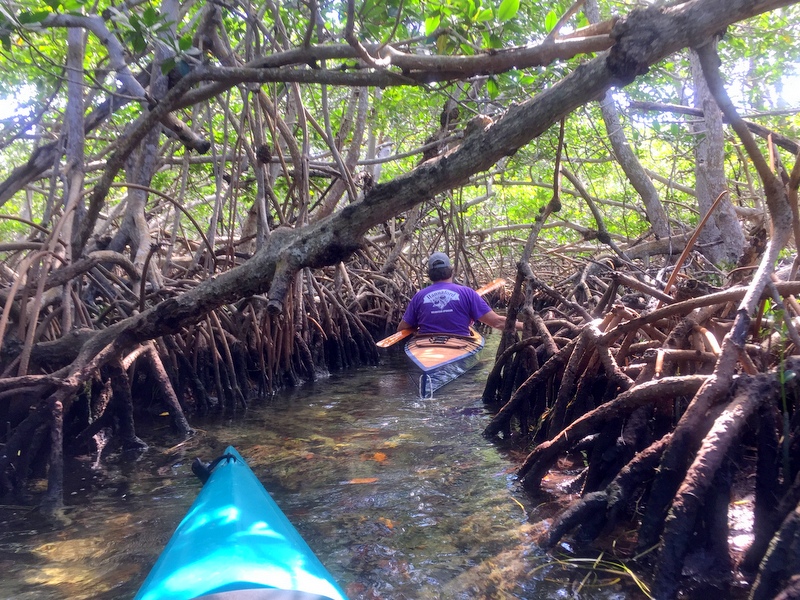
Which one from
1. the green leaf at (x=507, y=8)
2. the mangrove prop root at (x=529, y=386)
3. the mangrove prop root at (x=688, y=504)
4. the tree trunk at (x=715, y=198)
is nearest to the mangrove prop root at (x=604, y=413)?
the mangrove prop root at (x=688, y=504)

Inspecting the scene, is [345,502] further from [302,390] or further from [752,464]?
[302,390]

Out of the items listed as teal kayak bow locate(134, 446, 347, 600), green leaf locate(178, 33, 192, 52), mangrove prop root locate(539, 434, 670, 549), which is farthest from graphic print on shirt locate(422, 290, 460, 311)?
teal kayak bow locate(134, 446, 347, 600)

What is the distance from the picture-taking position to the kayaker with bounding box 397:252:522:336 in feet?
18.1

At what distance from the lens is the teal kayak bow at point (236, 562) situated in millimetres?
1532

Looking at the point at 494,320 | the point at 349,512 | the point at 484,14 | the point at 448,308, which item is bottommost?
the point at 349,512

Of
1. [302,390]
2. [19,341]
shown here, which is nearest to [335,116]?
[302,390]

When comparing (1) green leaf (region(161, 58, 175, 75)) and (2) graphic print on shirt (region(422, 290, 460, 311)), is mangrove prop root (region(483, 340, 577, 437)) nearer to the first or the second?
(2) graphic print on shirt (region(422, 290, 460, 311))

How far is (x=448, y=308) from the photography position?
18.1 feet

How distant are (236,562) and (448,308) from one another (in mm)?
4042

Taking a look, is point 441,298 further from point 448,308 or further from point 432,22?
point 432,22

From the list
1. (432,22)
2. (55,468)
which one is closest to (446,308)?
(432,22)

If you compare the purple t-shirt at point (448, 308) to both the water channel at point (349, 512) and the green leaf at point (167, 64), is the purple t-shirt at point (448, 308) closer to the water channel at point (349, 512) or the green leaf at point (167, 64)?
the water channel at point (349, 512)

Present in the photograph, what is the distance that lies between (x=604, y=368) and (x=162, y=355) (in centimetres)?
338

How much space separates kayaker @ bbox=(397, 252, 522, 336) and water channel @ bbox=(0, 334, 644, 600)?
3.02 feet
